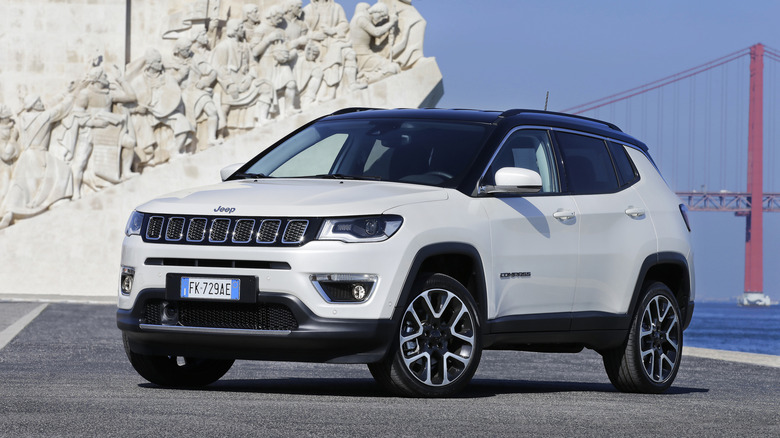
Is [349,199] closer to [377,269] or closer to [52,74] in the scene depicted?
[377,269]

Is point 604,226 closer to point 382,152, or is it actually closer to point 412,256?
point 382,152

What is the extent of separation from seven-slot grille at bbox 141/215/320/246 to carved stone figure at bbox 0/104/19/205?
80.5 feet

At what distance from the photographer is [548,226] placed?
8352 millimetres

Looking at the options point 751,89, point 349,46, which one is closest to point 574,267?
point 349,46

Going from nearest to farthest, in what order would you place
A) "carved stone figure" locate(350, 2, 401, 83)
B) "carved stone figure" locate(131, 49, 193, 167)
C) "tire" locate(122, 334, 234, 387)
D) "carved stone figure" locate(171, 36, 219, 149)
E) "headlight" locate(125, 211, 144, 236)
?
"headlight" locate(125, 211, 144, 236) < "tire" locate(122, 334, 234, 387) < "carved stone figure" locate(131, 49, 193, 167) < "carved stone figure" locate(171, 36, 219, 149) < "carved stone figure" locate(350, 2, 401, 83)

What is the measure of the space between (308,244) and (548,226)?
1.77 m

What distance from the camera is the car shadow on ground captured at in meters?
8.09

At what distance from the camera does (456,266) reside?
26.0 ft

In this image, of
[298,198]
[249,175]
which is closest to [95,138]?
[249,175]

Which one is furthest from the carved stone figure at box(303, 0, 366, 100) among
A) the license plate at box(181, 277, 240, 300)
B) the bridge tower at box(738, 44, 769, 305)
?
the bridge tower at box(738, 44, 769, 305)

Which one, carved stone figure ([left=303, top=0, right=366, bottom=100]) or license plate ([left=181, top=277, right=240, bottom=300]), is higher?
carved stone figure ([left=303, top=0, right=366, bottom=100])

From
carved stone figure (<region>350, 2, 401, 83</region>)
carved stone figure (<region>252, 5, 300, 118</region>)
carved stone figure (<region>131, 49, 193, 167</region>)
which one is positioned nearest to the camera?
carved stone figure (<region>131, 49, 193, 167</region>)

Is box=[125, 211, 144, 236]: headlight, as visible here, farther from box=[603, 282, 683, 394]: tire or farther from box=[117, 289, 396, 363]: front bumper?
box=[603, 282, 683, 394]: tire

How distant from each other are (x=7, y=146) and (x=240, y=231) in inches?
984
